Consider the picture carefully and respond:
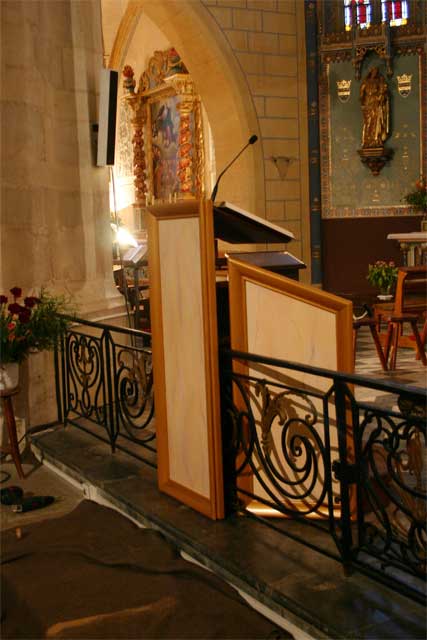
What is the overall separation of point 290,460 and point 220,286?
33.4 inches

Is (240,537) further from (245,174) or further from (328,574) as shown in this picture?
(245,174)

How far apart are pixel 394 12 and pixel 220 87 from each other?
288 cm

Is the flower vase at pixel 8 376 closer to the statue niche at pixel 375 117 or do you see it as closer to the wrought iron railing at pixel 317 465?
the wrought iron railing at pixel 317 465

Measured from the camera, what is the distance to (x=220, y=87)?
10508 millimetres

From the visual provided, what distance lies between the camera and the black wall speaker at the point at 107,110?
17.6ft

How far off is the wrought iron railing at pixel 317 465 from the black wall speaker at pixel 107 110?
110 inches

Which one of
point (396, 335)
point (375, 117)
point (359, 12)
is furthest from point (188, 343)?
point (359, 12)

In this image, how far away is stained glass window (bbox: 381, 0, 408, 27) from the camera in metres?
11.1

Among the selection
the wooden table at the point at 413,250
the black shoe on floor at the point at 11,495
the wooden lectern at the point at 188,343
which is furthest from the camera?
the wooden table at the point at 413,250

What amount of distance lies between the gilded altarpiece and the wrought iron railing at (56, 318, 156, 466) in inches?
255

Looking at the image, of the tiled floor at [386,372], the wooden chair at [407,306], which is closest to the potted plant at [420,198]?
the tiled floor at [386,372]

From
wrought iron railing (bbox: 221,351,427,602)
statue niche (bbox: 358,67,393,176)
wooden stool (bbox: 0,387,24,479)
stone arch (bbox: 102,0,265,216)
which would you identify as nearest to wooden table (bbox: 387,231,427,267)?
statue niche (bbox: 358,67,393,176)

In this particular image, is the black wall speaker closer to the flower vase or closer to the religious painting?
the flower vase

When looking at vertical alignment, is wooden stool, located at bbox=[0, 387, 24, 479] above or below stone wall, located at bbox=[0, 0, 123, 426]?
below
